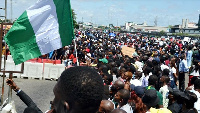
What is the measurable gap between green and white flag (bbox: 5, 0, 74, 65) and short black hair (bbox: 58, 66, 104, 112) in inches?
142

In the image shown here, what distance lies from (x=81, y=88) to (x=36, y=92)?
9.79 m

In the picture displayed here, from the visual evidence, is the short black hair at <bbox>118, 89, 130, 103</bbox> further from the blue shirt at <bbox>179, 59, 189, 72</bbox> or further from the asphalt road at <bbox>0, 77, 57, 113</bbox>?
the blue shirt at <bbox>179, 59, 189, 72</bbox>

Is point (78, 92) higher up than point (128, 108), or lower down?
higher up

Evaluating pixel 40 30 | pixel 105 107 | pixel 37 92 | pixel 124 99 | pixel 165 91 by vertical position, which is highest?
pixel 40 30

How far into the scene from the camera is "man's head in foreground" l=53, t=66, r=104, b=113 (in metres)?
1.63

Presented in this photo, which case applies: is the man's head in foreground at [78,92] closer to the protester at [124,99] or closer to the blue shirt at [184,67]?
the protester at [124,99]

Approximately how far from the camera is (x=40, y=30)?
5.50 meters

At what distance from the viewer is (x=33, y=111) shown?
3.42 m

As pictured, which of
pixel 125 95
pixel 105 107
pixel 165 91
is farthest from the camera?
pixel 165 91

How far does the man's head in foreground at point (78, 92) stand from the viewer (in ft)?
5.36

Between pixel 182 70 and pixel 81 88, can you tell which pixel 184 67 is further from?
pixel 81 88

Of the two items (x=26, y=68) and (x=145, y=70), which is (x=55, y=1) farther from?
→ (x=26, y=68)

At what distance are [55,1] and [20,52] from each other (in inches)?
50.6

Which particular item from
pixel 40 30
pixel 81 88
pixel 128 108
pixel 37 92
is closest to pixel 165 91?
pixel 128 108
